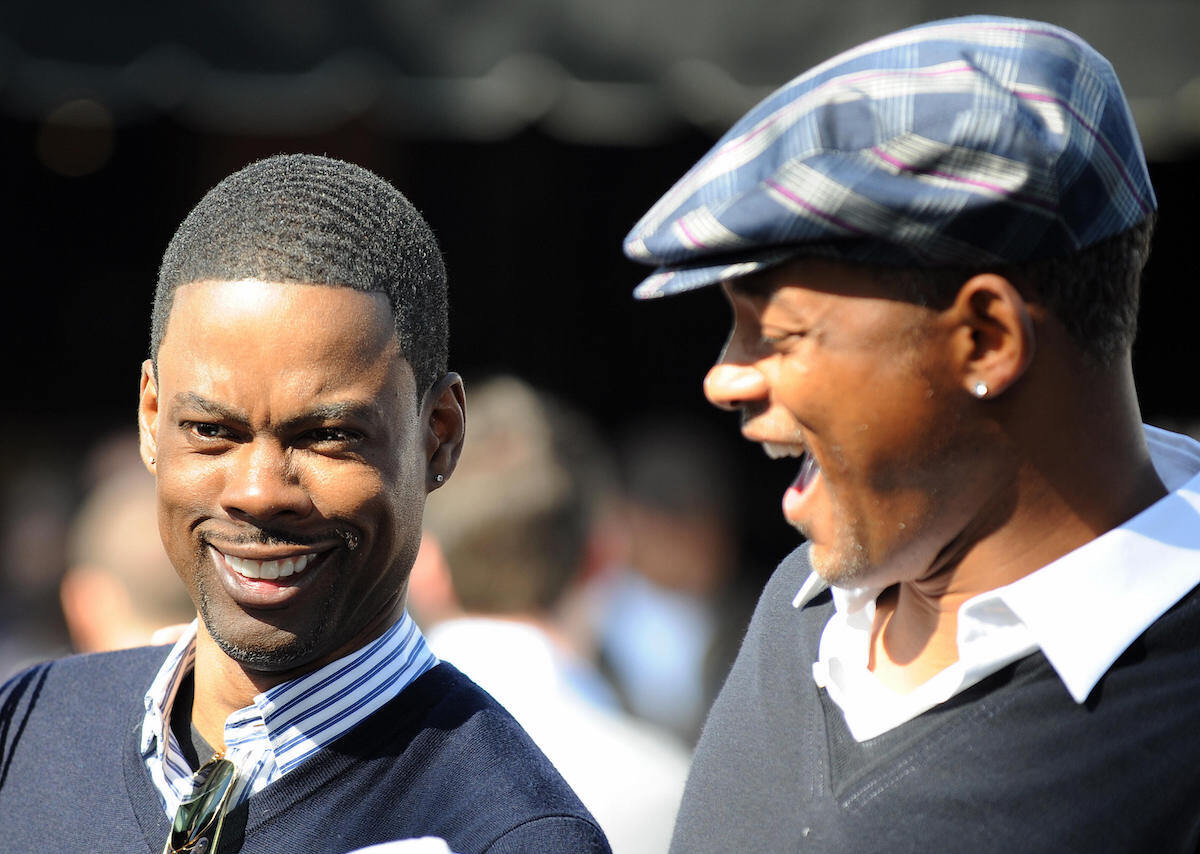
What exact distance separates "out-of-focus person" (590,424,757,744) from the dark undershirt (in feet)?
11.7

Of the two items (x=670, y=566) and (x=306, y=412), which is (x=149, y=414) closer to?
(x=306, y=412)

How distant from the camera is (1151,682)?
1.65 metres

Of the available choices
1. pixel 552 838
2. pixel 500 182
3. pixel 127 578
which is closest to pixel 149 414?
pixel 552 838

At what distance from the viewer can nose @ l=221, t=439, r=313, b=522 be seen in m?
1.85

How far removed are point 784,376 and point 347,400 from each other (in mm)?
568

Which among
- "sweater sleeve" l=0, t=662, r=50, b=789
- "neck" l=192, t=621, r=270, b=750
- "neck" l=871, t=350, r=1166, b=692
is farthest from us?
"sweater sleeve" l=0, t=662, r=50, b=789

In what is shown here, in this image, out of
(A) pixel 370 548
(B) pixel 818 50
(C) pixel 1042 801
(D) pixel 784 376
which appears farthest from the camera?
(B) pixel 818 50

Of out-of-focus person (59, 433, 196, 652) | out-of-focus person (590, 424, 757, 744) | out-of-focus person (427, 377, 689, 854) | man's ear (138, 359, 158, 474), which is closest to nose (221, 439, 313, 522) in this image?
man's ear (138, 359, 158, 474)

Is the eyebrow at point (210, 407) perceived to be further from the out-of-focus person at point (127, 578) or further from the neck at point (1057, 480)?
the out-of-focus person at point (127, 578)

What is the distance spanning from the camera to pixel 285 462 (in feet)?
6.10

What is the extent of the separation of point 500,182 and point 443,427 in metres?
3.78

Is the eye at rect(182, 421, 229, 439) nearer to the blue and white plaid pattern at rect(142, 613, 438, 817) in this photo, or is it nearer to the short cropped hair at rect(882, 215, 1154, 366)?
the blue and white plaid pattern at rect(142, 613, 438, 817)

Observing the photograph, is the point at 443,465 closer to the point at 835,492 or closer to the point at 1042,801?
the point at 835,492

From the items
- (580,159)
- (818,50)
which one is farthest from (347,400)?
(580,159)
